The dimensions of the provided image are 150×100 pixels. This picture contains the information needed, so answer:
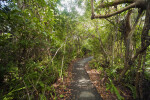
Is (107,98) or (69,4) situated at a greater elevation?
(69,4)

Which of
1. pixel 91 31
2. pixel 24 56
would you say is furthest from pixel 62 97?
pixel 91 31

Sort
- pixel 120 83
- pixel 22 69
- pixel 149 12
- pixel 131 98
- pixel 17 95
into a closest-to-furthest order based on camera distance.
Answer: pixel 149 12, pixel 22 69, pixel 17 95, pixel 131 98, pixel 120 83

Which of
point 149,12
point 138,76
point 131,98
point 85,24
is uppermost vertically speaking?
point 85,24

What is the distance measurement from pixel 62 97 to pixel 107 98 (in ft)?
6.93

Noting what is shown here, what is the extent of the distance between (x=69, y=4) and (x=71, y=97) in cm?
715

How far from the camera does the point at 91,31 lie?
5727mm

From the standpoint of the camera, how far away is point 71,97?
10.5 feet

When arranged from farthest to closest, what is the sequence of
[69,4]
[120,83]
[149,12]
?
1. [69,4]
2. [120,83]
3. [149,12]

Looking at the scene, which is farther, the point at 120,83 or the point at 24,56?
the point at 120,83

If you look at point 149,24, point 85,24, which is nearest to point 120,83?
point 149,24

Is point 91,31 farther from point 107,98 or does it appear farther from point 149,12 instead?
point 107,98

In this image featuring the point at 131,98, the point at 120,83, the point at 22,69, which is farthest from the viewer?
the point at 120,83

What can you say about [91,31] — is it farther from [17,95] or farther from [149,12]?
[17,95]

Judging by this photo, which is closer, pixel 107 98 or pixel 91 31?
pixel 107 98
